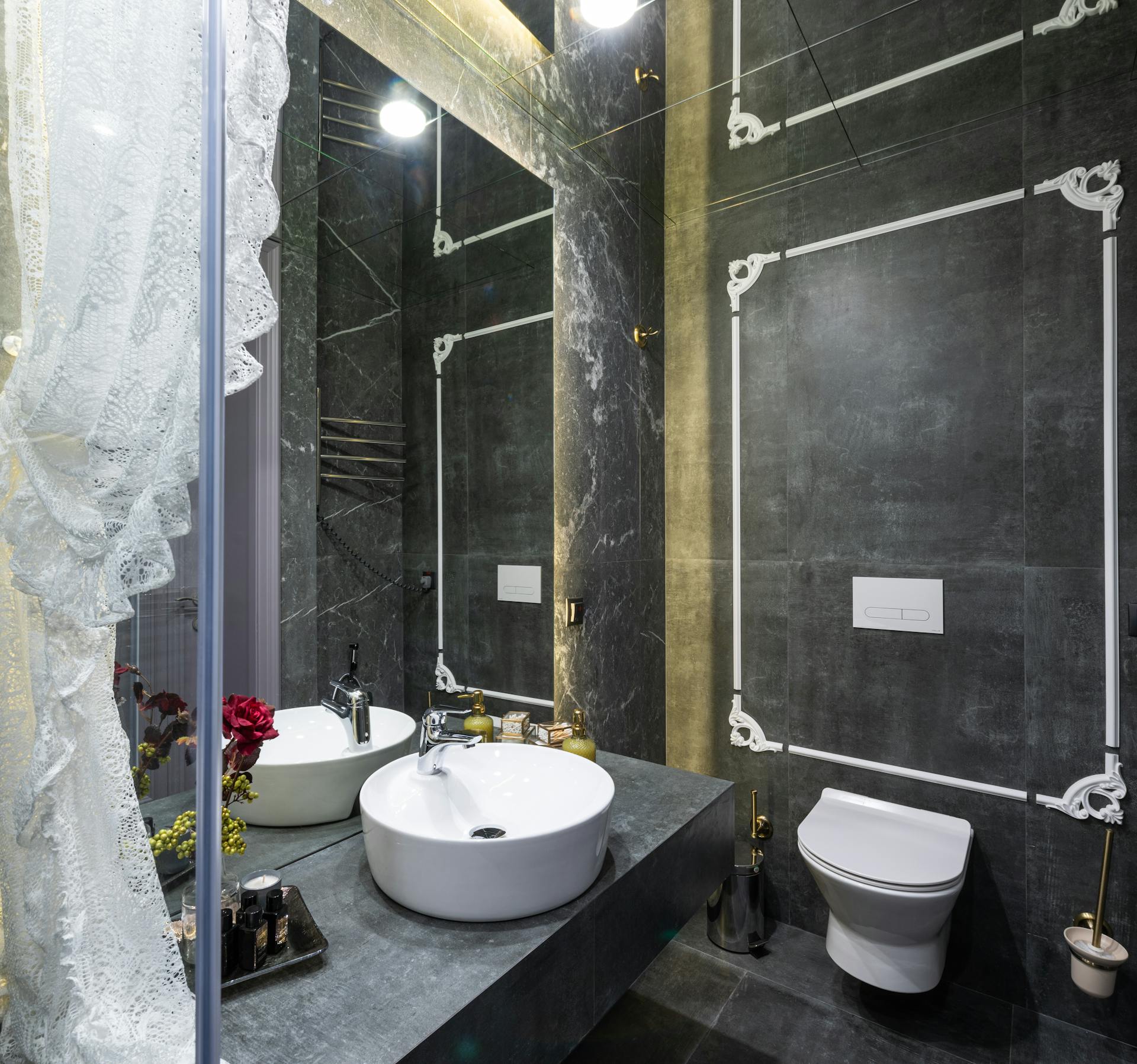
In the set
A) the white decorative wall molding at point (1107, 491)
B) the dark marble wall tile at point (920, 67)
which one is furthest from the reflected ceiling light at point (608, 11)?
the white decorative wall molding at point (1107, 491)

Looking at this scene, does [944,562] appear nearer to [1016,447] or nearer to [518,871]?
[1016,447]

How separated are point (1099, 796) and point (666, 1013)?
130 cm

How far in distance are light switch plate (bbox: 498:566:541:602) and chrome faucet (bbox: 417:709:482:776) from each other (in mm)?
431

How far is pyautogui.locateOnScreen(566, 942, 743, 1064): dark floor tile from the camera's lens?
68.4 inches

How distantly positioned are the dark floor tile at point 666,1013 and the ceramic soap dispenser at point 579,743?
715mm

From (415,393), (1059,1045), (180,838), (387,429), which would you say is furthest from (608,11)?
(1059,1045)

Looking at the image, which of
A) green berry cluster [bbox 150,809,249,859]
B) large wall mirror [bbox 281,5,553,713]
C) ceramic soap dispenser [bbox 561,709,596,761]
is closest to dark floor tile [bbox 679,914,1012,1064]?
ceramic soap dispenser [bbox 561,709,596,761]

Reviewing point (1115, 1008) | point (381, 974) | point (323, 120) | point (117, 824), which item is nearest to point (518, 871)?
point (381, 974)

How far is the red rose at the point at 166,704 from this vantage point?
406mm

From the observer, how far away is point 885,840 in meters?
1.88

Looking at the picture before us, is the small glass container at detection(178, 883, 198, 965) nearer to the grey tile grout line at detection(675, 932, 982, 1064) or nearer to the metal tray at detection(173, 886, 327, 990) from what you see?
the metal tray at detection(173, 886, 327, 990)

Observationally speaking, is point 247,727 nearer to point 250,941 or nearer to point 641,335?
point 250,941

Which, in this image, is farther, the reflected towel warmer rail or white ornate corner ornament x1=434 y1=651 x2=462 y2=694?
white ornate corner ornament x1=434 y1=651 x2=462 y2=694

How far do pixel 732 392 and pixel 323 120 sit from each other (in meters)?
1.53
